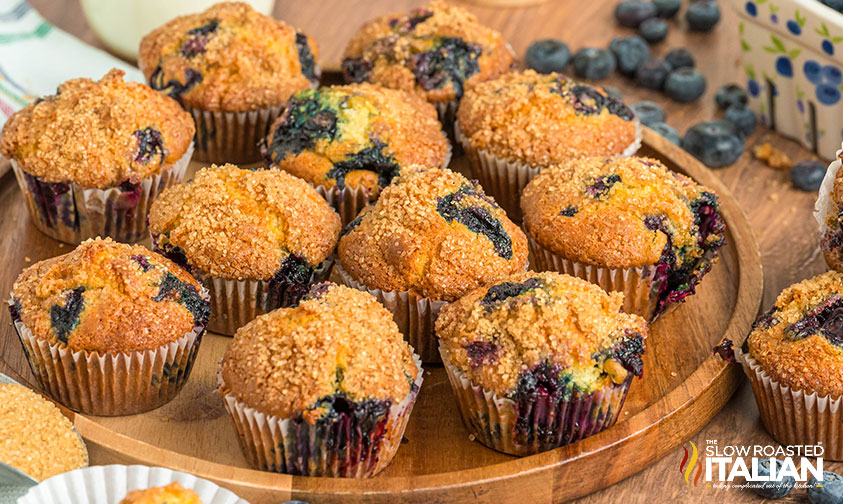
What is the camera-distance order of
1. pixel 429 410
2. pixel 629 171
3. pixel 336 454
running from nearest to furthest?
pixel 336 454, pixel 429 410, pixel 629 171

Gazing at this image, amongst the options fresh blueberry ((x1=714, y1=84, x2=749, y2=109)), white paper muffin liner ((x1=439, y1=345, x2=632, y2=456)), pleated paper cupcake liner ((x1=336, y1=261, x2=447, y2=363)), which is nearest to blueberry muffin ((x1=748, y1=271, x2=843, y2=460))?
white paper muffin liner ((x1=439, y1=345, x2=632, y2=456))

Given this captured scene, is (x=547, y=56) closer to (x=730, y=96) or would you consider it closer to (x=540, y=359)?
(x=730, y=96)

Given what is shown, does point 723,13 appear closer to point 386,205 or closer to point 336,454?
point 386,205

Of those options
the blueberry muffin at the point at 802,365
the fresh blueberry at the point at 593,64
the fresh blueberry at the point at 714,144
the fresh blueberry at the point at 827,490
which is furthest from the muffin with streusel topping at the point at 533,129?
the fresh blueberry at the point at 827,490

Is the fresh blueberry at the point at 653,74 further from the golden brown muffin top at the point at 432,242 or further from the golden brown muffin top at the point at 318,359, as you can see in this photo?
the golden brown muffin top at the point at 318,359

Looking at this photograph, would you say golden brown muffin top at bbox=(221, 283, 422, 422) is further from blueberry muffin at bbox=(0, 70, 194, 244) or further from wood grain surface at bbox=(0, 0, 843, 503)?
blueberry muffin at bbox=(0, 70, 194, 244)

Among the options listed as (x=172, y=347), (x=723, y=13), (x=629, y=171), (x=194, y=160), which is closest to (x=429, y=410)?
(x=172, y=347)
